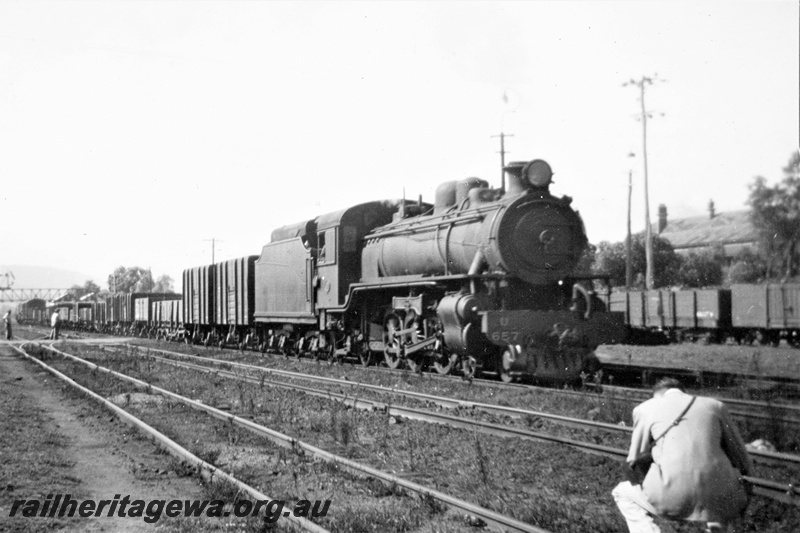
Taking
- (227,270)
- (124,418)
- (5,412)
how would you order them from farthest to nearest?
(227,270), (5,412), (124,418)

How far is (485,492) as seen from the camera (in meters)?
5.97

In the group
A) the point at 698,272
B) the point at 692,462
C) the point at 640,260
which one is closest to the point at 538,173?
the point at 692,462

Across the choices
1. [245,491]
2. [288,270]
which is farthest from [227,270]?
[245,491]

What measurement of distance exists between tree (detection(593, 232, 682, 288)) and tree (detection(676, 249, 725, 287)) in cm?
41

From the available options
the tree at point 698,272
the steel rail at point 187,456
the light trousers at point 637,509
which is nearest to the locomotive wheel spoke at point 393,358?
the steel rail at point 187,456

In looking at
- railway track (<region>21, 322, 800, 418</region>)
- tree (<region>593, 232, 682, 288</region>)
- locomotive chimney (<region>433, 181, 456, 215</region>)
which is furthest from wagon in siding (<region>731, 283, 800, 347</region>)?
railway track (<region>21, 322, 800, 418</region>)

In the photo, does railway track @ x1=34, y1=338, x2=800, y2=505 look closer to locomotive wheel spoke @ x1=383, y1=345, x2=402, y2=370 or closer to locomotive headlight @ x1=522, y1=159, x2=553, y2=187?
locomotive wheel spoke @ x1=383, y1=345, x2=402, y2=370

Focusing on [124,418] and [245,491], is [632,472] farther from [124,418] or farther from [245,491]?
[124,418]

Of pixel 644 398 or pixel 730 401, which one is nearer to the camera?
pixel 730 401

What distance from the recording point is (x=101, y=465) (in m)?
7.77

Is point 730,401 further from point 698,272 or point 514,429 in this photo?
point 698,272

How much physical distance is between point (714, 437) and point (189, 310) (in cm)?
2921

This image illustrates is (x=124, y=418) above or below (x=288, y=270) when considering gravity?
below

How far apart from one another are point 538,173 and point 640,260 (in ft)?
70.9
